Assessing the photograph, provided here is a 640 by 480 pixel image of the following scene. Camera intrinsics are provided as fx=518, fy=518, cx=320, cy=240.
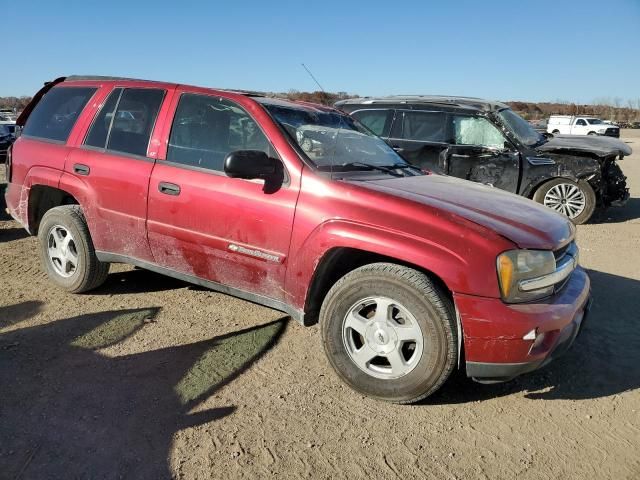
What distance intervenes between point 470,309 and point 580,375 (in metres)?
1.28

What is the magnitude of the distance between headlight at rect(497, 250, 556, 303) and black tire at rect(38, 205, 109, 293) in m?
3.29

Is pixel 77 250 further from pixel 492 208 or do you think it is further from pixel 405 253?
pixel 492 208

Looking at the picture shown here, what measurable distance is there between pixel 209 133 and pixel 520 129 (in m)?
6.04

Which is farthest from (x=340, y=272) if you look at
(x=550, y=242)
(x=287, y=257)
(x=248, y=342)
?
(x=550, y=242)

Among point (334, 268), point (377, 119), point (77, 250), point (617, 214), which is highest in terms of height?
point (377, 119)

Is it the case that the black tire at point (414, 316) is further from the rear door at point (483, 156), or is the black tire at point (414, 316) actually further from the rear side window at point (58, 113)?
the rear door at point (483, 156)

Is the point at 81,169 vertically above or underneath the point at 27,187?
above

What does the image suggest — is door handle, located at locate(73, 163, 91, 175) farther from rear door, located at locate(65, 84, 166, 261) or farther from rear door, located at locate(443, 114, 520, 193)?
rear door, located at locate(443, 114, 520, 193)

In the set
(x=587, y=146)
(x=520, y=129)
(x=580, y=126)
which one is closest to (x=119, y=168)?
(x=520, y=129)

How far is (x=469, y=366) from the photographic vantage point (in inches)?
111

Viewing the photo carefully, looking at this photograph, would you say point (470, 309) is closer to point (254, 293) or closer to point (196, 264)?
point (254, 293)

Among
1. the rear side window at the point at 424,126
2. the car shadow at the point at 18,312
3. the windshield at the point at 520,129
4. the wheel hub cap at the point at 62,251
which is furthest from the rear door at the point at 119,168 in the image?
the windshield at the point at 520,129

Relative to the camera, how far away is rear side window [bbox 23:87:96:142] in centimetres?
448

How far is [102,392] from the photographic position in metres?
3.04
